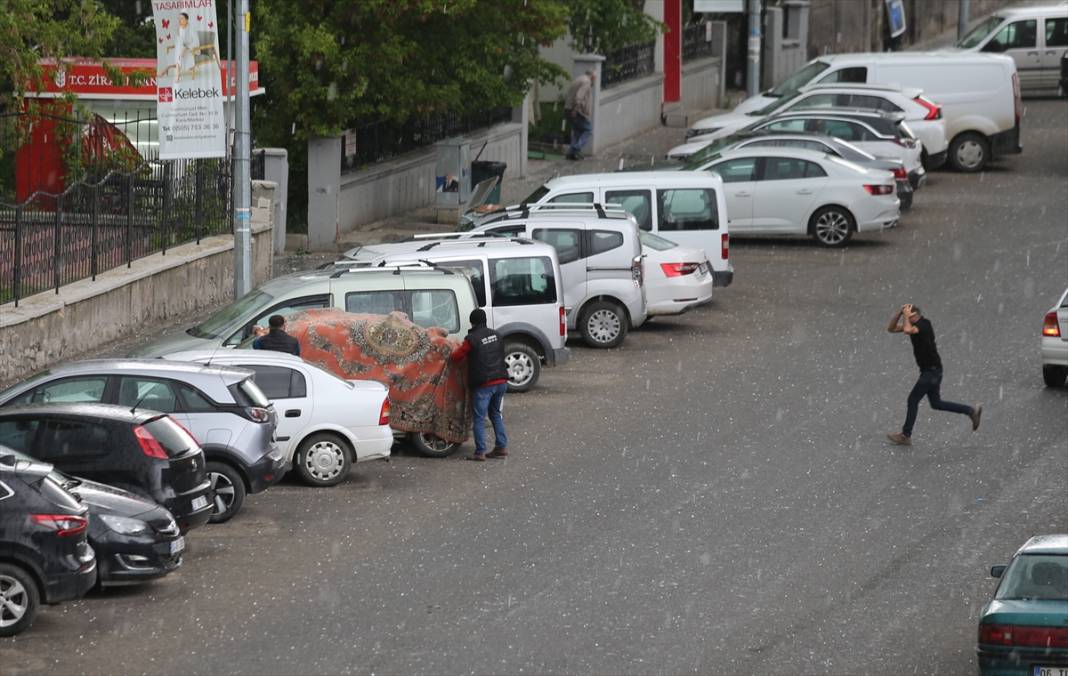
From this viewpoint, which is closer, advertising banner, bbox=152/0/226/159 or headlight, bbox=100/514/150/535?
headlight, bbox=100/514/150/535

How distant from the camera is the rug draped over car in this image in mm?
18969

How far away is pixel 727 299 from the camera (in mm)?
27391

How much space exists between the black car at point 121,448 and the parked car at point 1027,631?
6.71 metres

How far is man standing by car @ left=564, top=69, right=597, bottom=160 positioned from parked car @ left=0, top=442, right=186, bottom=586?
2560 cm

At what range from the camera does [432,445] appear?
62.7 ft

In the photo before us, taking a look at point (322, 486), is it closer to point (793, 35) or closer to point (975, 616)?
point (975, 616)

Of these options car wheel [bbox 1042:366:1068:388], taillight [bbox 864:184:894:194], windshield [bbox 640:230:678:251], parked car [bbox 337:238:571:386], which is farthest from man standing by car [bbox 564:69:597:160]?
car wheel [bbox 1042:366:1068:388]

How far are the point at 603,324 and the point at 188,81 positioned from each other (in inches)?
237

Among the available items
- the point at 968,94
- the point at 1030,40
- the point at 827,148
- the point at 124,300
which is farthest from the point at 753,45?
the point at 124,300

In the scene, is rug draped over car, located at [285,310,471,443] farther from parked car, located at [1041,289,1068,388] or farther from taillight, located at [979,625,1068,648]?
taillight, located at [979,625,1068,648]

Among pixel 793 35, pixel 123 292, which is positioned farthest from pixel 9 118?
pixel 793 35

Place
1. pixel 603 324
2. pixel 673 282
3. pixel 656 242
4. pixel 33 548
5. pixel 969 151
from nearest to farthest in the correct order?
pixel 33 548, pixel 603 324, pixel 673 282, pixel 656 242, pixel 969 151

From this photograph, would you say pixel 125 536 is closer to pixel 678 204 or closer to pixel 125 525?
pixel 125 525

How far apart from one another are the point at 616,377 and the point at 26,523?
1041cm
